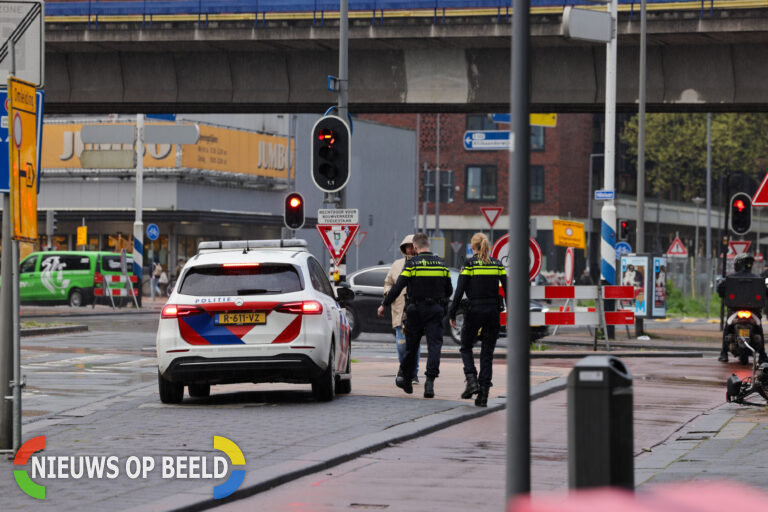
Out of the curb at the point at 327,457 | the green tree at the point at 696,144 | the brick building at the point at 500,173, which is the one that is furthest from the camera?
the brick building at the point at 500,173

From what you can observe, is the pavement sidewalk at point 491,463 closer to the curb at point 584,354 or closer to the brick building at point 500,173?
the curb at point 584,354

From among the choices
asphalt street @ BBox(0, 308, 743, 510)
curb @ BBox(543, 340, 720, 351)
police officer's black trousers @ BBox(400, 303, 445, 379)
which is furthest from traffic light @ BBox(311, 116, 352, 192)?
curb @ BBox(543, 340, 720, 351)

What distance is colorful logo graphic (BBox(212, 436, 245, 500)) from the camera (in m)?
8.68

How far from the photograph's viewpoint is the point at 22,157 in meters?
9.82

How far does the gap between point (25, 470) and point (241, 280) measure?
507 centimetres

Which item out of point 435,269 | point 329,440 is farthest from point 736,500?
point 435,269

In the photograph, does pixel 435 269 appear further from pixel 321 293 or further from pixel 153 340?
pixel 153 340

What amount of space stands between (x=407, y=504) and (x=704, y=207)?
304 feet

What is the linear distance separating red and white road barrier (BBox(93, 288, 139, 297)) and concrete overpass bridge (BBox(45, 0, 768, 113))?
13.3 metres

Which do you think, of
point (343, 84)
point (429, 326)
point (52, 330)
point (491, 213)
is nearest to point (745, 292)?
point (343, 84)

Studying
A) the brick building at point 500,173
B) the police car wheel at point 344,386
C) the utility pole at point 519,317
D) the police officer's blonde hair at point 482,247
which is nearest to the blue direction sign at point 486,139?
the police car wheel at point 344,386

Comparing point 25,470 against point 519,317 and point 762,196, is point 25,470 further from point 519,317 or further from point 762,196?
point 762,196

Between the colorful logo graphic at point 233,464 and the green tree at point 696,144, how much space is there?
225 feet

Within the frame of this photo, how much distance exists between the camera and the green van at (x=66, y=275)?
46625 millimetres
